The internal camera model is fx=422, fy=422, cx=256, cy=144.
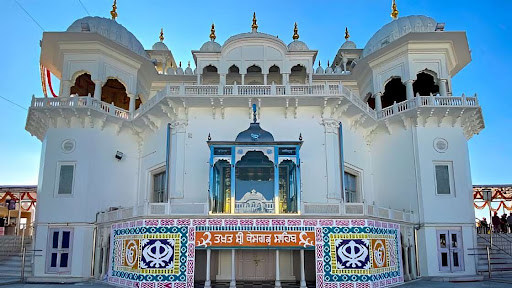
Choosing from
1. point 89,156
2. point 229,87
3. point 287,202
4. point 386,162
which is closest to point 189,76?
point 229,87

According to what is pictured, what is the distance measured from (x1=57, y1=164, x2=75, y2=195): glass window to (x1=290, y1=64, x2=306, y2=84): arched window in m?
12.0

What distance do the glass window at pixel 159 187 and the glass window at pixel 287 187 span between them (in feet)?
19.6

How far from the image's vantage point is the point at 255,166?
59.4 feet

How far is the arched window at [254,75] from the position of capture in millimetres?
22484

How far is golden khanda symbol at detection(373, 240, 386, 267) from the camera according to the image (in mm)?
15383

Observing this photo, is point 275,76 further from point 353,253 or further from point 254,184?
point 353,253

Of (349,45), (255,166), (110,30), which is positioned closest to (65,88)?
(110,30)

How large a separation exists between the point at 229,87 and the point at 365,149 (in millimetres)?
7818

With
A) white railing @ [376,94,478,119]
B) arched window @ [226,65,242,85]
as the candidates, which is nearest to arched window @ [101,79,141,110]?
arched window @ [226,65,242,85]

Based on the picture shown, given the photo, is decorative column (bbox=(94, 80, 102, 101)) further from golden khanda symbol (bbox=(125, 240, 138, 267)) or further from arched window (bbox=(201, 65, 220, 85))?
golden khanda symbol (bbox=(125, 240, 138, 267))

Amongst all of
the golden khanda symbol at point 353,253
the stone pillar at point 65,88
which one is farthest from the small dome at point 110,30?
the golden khanda symbol at point 353,253

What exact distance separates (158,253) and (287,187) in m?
6.34

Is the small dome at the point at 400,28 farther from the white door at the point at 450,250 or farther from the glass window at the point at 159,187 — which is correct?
the glass window at the point at 159,187

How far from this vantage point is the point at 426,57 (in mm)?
21109
